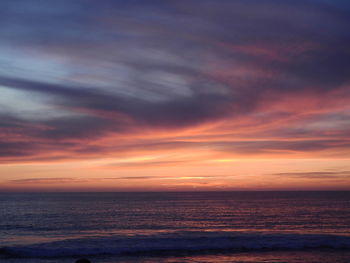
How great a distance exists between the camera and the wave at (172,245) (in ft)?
84.1

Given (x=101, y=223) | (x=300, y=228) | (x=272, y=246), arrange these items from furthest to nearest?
(x=101, y=223)
(x=300, y=228)
(x=272, y=246)

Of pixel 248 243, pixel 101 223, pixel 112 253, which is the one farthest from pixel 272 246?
pixel 101 223

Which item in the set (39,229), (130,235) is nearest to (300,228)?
(130,235)

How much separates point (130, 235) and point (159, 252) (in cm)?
812

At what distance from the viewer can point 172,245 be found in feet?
92.1

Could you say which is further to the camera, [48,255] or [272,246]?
[272,246]

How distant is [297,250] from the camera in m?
25.5

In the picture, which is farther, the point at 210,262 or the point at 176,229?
the point at 176,229

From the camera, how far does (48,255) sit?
2489 centimetres

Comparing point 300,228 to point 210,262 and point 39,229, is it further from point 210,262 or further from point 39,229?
point 39,229

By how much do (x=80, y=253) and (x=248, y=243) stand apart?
13.1m

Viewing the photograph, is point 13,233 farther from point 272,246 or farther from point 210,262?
point 272,246

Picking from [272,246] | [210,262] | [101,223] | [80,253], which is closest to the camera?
[210,262]

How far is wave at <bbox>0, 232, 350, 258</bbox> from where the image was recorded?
2562 cm
